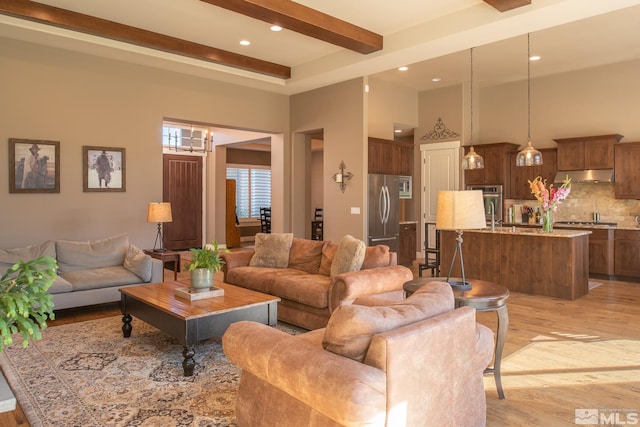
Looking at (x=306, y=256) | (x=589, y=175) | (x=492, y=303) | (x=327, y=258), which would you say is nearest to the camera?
(x=492, y=303)

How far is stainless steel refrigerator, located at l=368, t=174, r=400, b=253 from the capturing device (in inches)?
297

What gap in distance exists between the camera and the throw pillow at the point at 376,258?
4.46 meters

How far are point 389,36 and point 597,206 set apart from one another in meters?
5.12

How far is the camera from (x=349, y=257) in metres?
4.38

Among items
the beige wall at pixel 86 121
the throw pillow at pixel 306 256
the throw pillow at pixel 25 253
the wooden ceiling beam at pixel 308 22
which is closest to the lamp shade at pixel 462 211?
the throw pillow at pixel 306 256

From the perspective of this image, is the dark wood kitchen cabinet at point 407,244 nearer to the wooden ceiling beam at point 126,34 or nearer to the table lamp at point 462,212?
the wooden ceiling beam at point 126,34

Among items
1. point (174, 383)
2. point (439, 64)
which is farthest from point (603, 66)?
point (174, 383)

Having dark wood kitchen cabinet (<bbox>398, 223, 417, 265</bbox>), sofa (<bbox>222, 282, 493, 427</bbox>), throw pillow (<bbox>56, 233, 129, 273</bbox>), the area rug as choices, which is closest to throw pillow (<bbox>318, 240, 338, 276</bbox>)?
the area rug

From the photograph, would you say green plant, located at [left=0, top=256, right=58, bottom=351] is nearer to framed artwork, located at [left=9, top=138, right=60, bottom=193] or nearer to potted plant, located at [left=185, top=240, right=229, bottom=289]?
potted plant, located at [left=185, top=240, right=229, bottom=289]

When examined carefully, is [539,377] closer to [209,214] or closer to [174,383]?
[174,383]

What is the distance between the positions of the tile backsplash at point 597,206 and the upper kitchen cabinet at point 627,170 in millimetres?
344

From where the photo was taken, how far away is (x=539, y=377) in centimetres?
333

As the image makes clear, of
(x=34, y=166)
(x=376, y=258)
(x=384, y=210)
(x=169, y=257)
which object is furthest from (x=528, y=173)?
(x=34, y=166)

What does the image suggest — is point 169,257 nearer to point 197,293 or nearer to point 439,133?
point 197,293
